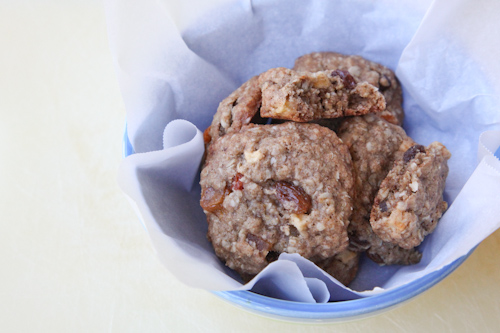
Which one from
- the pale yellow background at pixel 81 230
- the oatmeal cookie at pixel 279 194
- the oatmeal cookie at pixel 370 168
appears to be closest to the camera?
the oatmeal cookie at pixel 279 194

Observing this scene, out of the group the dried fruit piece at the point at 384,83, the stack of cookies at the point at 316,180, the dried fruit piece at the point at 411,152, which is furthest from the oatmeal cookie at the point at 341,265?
the dried fruit piece at the point at 384,83

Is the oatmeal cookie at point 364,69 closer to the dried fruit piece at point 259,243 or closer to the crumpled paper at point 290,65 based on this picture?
the crumpled paper at point 290,65

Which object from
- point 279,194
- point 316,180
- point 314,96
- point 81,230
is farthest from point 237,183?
point 81,230

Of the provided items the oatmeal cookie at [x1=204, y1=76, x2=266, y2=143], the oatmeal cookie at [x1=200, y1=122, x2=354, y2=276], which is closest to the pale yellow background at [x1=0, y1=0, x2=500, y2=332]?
Answer: the oatmeal cookie at [x1=200, y1=122, x2=354, y2=276]

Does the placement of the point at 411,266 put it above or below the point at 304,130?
below

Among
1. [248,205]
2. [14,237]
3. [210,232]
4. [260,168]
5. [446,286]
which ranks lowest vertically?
[446,286]

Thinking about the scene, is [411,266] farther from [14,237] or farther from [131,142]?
[14,237]

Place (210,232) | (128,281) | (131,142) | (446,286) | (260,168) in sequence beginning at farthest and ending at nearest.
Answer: (128,281) < (446,286) < (131,142) < (210,232) < (260,168)

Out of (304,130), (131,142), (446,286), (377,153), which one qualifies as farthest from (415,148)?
(131,142)
